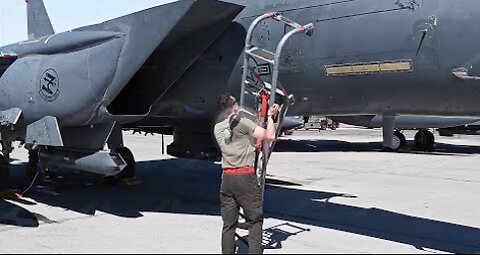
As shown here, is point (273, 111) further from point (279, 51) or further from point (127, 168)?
point (127, 168)

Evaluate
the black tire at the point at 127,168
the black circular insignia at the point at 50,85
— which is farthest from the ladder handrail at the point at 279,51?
the black tire at the point at 127,168

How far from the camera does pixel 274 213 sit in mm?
7023

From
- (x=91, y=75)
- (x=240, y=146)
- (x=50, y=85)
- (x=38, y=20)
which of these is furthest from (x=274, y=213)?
(x=38, y=20)

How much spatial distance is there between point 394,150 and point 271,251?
13747mm

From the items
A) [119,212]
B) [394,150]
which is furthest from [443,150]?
[119,212]

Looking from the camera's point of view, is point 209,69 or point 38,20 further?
point 38,20

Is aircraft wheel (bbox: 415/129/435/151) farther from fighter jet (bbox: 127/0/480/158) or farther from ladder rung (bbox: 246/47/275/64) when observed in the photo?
ladder rung (bbox: 246/47/275/64)

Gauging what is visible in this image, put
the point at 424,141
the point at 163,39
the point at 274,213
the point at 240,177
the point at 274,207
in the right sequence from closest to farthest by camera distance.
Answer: the point at 240,177
the point at 163,39
the point at 274,213
the point at 274,207
the point at 424,141

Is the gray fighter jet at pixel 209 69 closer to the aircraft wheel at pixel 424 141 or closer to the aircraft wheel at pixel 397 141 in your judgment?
the aircraft wheel at pixel 397 141

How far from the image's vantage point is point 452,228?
6.25 meters

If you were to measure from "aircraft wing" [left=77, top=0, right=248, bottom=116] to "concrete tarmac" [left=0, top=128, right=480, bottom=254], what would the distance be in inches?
59.0

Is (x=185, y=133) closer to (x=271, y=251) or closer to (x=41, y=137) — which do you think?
(x=41, y=137)

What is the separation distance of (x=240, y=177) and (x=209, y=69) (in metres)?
1.96

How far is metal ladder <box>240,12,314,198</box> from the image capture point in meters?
4.75
